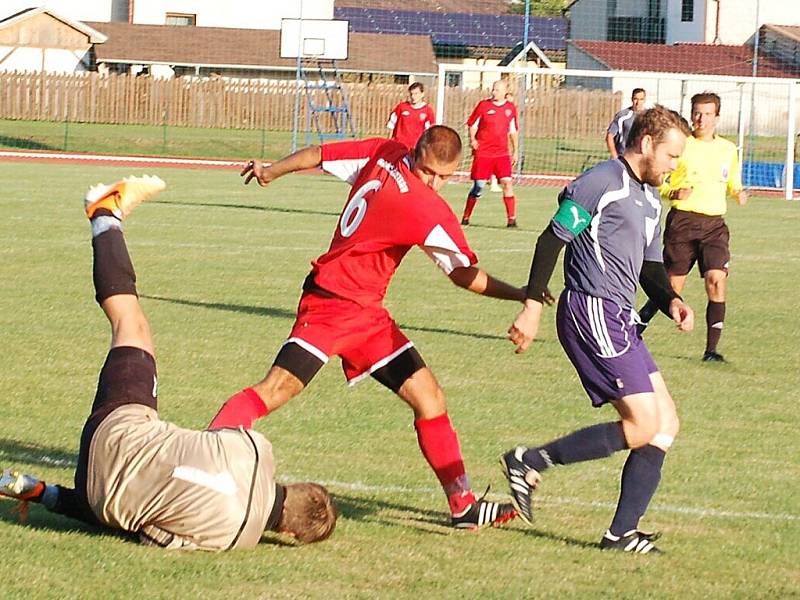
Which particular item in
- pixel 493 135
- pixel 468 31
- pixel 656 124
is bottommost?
pixel 656 124

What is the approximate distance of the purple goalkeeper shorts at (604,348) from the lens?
622cm

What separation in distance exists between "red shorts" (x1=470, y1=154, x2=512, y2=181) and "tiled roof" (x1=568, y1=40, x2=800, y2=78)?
32.3 m

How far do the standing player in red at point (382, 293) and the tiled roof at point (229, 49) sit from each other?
187 ft

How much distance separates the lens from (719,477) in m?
7.60

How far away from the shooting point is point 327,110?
3994 cm

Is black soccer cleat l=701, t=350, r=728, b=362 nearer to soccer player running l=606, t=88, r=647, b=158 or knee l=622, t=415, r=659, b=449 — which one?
knee l=622, t=415, r=659, b=449

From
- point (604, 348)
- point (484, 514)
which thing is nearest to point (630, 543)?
point (484, 514)

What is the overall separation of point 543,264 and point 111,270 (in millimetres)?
2014

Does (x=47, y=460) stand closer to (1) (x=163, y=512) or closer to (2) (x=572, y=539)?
(1) (x=163, y=512)

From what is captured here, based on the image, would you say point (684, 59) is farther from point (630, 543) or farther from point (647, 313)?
point (630, 543)

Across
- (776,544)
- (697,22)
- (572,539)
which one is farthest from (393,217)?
(697,22)

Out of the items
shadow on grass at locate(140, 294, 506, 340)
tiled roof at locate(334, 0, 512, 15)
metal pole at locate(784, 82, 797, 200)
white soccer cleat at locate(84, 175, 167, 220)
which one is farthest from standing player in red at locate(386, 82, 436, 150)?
tiled roof at locate(334, 0, 512, 15)

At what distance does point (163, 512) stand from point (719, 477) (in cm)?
316

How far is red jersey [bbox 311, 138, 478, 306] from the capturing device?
642 centimetres
